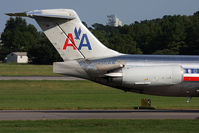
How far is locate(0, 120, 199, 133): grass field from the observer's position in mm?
21094

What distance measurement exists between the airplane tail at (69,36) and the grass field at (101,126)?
20.5 ft

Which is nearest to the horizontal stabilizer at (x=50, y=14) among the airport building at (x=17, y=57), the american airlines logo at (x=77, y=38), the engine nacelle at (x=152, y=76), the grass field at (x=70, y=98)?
the american airlines logo at (x=77, y=38)

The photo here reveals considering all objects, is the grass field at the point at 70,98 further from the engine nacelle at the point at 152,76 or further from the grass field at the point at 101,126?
the grass field at the point at 101,126

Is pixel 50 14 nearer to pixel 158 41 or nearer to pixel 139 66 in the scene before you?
pixel 139 66

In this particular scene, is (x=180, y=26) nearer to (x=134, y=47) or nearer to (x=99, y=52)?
(x=134, y=47)

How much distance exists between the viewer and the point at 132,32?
142m

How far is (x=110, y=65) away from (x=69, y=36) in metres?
3.07

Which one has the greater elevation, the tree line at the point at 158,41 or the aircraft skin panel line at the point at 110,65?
the tree line at the point at 158,41

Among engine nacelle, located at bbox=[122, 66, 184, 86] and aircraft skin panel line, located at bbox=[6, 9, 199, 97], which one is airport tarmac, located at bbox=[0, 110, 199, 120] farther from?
engine nacelle, located at bbox=[122, 66, 184, 86]

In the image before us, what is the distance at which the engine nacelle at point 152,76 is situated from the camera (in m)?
28.3

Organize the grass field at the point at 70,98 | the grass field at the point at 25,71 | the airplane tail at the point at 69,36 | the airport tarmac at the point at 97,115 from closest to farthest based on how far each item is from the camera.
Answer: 1. the airport tarmac at the point at 97,115
2. the airplane tail at the point at 69,36
3. the grass field at the point at 70,98
4. the grass field at the point at 25,71

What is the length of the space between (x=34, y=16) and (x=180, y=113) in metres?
10.5

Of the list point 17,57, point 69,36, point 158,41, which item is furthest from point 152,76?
point 17,57

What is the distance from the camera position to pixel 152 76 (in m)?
28.4
